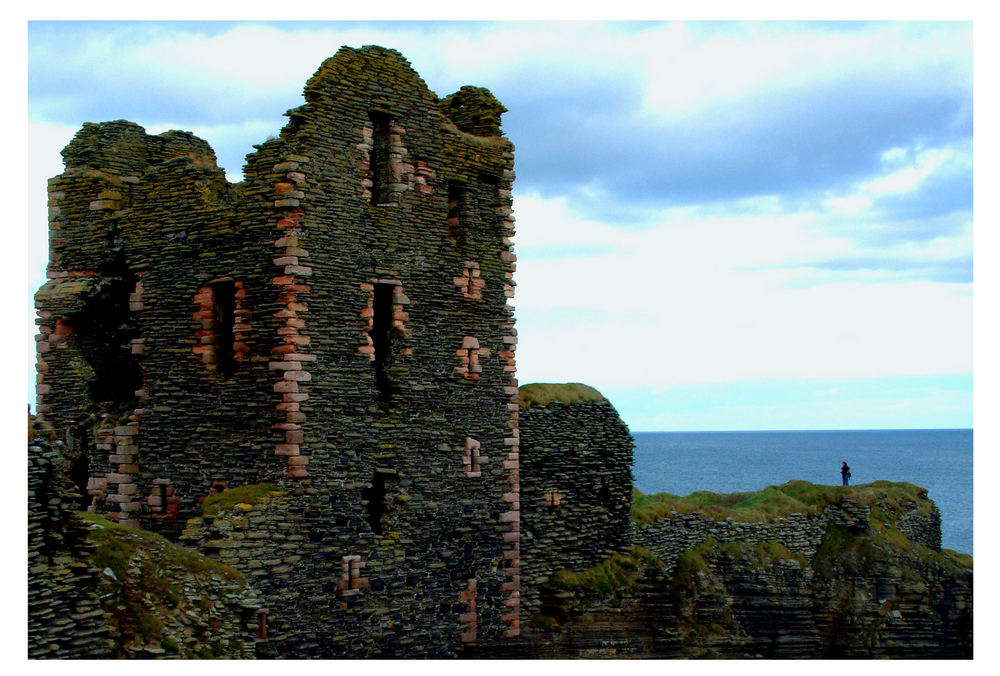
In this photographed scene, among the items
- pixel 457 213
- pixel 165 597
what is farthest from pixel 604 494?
pixel 165 597

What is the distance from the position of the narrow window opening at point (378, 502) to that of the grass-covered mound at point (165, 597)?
367cm

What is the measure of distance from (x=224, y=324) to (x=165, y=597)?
6686 millimetres

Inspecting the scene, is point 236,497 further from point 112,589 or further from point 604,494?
point 604,494

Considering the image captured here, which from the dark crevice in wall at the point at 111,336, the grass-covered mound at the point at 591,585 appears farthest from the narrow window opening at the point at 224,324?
the grass-covered mound at the point at 591,585

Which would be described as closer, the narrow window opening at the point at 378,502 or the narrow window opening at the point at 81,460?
the narrow window opening at the point at 378,502

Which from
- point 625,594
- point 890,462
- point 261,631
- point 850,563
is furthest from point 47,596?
point 890,462

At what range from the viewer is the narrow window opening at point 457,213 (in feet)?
94.8

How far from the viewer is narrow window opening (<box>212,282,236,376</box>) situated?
26.5 metres

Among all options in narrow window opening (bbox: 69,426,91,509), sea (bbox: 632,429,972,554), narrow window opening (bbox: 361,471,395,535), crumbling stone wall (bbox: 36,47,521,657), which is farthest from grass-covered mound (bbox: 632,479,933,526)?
sea (bbox: 632,429,972,554)

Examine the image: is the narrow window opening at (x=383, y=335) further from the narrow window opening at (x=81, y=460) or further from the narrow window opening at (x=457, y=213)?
the narrow window opening at (x=81, y=460)

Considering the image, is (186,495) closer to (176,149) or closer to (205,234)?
(205,234)


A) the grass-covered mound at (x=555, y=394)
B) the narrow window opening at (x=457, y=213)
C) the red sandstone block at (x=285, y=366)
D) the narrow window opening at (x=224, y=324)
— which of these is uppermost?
the narrow window opening at (x=457, y=213)

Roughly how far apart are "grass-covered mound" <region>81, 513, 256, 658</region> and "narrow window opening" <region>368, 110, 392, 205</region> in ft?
27.5

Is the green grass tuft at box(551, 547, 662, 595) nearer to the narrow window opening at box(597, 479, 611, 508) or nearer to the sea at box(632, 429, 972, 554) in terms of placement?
the narrow window opening at box(597, 479, 611, 508)
